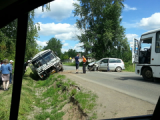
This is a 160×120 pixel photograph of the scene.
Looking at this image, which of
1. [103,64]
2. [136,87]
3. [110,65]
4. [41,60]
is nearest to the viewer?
[136,87]

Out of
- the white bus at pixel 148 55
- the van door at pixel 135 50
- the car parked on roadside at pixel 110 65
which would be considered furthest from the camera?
the car parked on roadside at pixel 110 65

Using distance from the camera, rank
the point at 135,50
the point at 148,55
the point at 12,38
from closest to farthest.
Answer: the point at 12,38
the point at 148,55
the point at 135,50

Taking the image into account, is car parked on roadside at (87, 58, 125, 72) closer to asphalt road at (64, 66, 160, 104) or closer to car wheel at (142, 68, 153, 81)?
asphalt road at (64, 66, 160, 104)

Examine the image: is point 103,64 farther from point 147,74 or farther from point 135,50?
point 147,74

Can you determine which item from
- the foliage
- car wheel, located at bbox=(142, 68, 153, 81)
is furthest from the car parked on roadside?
the foliage

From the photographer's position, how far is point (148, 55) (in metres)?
10.7

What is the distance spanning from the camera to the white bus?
392 inches

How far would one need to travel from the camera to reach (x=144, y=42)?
11242 millimetres

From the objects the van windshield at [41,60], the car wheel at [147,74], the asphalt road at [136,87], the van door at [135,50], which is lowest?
the asphalt road at [136,87]

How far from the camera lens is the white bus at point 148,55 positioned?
996cm

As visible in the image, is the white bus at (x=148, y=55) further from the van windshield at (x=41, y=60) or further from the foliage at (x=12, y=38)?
the van windshield at (x=41, y=60)

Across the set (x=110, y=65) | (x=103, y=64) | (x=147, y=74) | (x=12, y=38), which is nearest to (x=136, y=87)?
(x=147, y=74)

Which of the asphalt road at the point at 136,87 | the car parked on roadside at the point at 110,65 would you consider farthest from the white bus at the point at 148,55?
the car parked on roadside at the point at 110,65

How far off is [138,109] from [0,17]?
15.3ft
